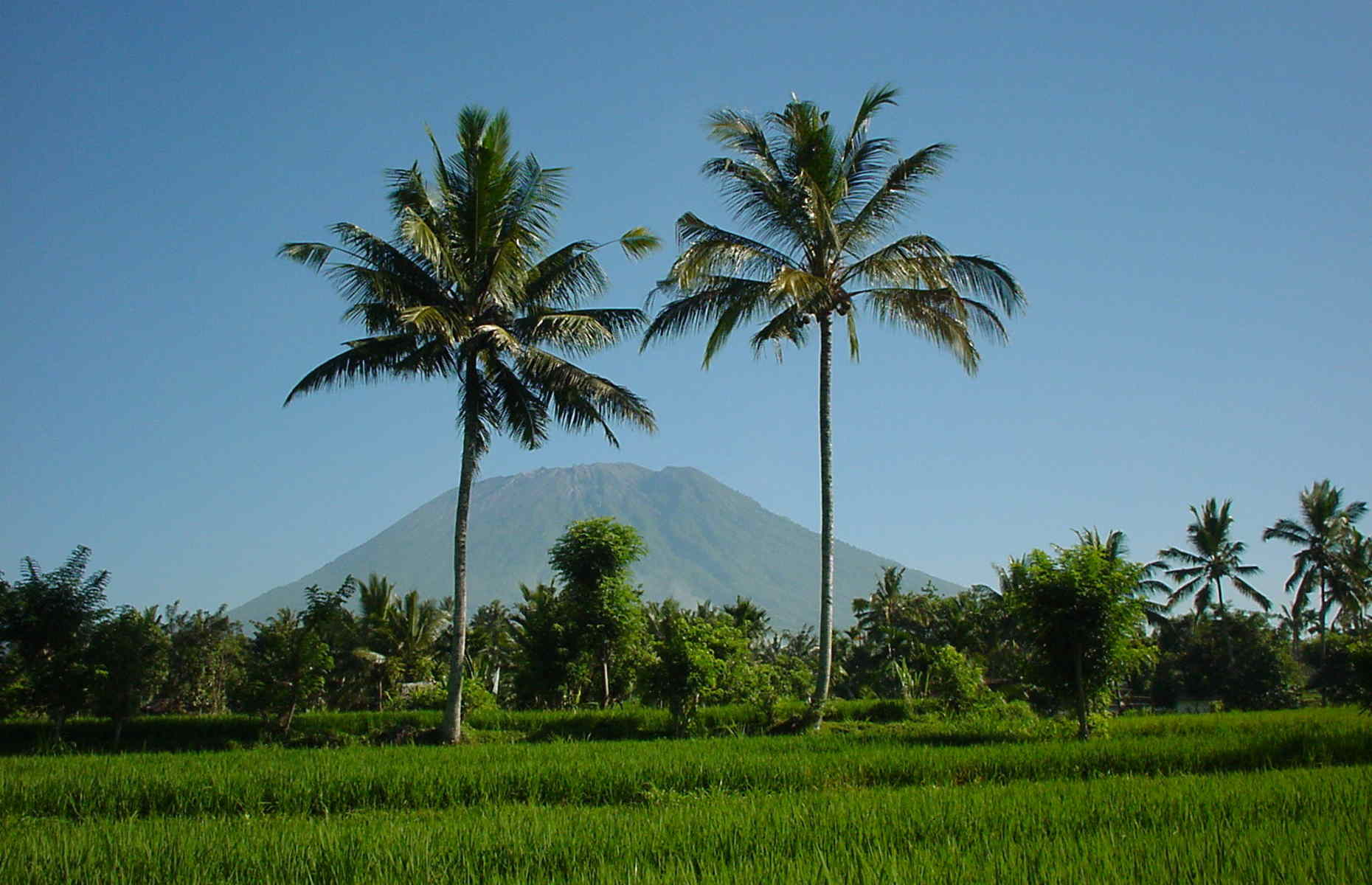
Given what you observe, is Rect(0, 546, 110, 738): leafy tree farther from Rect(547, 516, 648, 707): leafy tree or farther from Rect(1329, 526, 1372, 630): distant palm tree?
Rect(1329, 526, 1372, 630): distant palm tree

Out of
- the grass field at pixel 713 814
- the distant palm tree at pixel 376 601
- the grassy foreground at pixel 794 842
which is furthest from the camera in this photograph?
the distant palm tree at pixel 376 601

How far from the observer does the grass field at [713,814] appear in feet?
18.0

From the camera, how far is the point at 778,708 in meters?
17.0

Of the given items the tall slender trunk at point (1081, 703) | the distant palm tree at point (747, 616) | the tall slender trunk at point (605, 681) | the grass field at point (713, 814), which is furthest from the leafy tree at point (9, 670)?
the distant palm tree at point (747, 616)

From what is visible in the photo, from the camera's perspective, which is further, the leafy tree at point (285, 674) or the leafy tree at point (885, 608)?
the leafy tree at point (885, 608)

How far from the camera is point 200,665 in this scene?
117ft

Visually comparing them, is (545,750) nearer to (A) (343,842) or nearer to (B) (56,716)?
(A) (343,842)

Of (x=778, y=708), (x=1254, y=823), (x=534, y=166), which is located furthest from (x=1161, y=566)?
(x=1254, y=823)

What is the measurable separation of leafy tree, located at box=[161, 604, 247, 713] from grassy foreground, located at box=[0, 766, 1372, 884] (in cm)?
2697

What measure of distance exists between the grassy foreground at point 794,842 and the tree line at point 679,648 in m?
5.58

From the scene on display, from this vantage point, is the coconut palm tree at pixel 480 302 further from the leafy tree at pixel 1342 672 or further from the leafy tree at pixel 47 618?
the leafy tree at pixel 1342 672

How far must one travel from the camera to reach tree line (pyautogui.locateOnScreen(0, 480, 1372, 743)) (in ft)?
45.0

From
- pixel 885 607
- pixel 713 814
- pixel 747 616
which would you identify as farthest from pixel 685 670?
pixel 885 607

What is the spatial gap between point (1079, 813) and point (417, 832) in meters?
5.19
